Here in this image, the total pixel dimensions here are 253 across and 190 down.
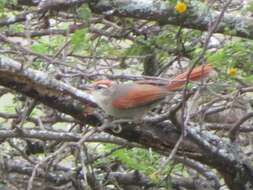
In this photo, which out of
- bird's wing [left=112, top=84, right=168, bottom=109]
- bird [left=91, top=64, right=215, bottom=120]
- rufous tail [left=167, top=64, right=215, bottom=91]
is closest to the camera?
rufous tail [left=167, top=64, right=215, bottom=91]

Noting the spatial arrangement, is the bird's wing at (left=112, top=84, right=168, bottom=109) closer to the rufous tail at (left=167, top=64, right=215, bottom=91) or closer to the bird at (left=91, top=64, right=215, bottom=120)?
the bird at (left=91, top=64, right=215, bottom=120)

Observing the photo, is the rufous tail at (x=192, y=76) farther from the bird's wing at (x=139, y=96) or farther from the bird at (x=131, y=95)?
the bird's wing at (x=139, y=96)

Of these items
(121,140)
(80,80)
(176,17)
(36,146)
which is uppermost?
(176,17)

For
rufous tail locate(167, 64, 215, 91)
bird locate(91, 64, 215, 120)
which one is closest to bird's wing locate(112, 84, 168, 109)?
bird locate(91, 64, 215, 120)

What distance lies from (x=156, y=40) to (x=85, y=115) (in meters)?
0.80

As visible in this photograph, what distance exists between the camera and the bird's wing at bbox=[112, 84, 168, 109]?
3709 millimetres

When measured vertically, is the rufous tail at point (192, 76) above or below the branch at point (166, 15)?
below

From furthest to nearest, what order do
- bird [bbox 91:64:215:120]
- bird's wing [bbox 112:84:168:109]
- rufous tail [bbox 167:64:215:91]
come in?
bird's wing [bbox 112:84:168:109], bird [bbox 91:64:215:120], rufous tail [bbox 167:64:215:91]

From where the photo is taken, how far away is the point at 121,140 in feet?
12.0

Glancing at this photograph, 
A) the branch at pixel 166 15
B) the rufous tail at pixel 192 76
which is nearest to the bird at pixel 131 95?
the rufous tail at pixel 192 76

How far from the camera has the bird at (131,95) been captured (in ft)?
11.6

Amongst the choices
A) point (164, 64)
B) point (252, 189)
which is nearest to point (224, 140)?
point (252, 189)

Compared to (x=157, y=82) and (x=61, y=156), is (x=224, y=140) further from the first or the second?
(x=61, y=156)

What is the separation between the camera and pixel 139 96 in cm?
382
